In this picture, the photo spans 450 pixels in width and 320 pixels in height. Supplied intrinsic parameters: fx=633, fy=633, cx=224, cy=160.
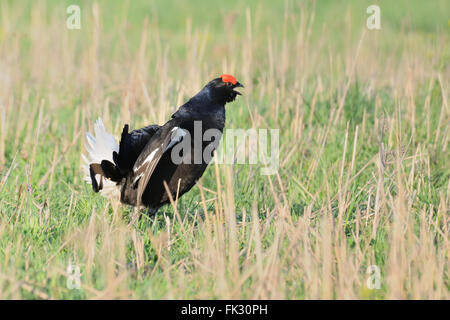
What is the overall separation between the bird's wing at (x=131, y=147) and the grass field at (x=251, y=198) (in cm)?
27

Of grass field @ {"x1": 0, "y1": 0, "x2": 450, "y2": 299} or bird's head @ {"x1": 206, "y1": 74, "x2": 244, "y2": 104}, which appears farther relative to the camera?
bird's head @ {"x1": 206, "y1": 74, "x2": 244, "y2": 104}

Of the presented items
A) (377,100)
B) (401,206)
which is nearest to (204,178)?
(377,100)

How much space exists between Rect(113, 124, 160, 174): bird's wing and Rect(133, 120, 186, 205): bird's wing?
5.6 inches

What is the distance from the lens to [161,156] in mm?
3768

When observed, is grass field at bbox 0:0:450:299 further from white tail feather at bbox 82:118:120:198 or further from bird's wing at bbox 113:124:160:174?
bird's wing at bbox 113:124:160:174

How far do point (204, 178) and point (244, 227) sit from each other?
4.26 ft

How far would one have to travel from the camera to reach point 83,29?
10.5m

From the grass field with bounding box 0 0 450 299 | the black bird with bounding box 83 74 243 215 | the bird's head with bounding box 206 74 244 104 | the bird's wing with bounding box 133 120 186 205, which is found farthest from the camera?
the bird's head with bounding box 206 74 244 104

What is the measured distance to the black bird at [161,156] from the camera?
12.6 feet

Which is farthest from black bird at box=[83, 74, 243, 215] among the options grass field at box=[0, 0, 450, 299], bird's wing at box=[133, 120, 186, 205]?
→ grass field at box=[0, 0, 450, 299]

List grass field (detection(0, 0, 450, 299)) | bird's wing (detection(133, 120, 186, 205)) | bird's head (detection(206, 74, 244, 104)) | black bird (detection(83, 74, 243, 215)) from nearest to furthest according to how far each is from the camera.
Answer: grass field (detection(0, 0, 450, 299)) → bird's wing (detection(133, 120, 186, 205)) → black bird (detection(83, 74, 243, 215)) → bird's head (detection(206, 74, 244, 104))

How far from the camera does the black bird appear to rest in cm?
384

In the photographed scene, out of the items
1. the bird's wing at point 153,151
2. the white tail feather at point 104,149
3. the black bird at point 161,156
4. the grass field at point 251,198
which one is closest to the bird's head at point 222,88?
the black bird at point 161,156

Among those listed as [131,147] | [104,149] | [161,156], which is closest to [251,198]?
[161,156]
